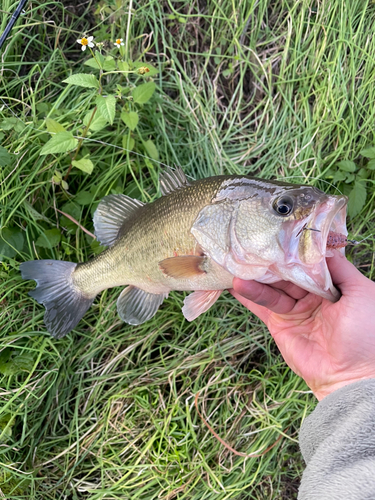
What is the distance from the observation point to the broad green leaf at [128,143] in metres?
2.39

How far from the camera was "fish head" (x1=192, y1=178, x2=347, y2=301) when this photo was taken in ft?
4.78

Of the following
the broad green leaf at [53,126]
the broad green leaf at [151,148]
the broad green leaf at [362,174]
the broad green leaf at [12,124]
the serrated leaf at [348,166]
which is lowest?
the broad green leaf at [362,174]

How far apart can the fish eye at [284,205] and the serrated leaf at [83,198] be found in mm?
1464

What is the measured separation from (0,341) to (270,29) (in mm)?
3156

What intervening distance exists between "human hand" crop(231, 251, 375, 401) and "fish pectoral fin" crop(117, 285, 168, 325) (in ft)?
1.94

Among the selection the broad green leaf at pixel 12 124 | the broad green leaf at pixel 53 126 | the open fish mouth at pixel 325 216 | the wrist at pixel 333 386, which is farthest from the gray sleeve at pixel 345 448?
the broad green leaf at pixel 12 124

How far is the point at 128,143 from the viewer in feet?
7.84

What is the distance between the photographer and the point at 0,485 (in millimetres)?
2268

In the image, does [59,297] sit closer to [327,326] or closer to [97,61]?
[97,61]

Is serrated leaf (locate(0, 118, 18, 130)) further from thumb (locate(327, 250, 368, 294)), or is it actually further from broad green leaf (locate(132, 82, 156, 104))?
thumb (locate(327, 250, 368, 294))

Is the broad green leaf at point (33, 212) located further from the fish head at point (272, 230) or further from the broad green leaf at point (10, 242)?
the fish head at point (272, 230)

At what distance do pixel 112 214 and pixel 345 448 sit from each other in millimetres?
1734

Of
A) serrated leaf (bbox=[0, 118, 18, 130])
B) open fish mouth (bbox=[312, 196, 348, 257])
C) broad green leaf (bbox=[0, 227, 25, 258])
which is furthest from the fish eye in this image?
serrated leaf (bbox=[0, 118, 18, 130])

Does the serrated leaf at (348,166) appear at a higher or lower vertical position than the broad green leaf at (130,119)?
lower
